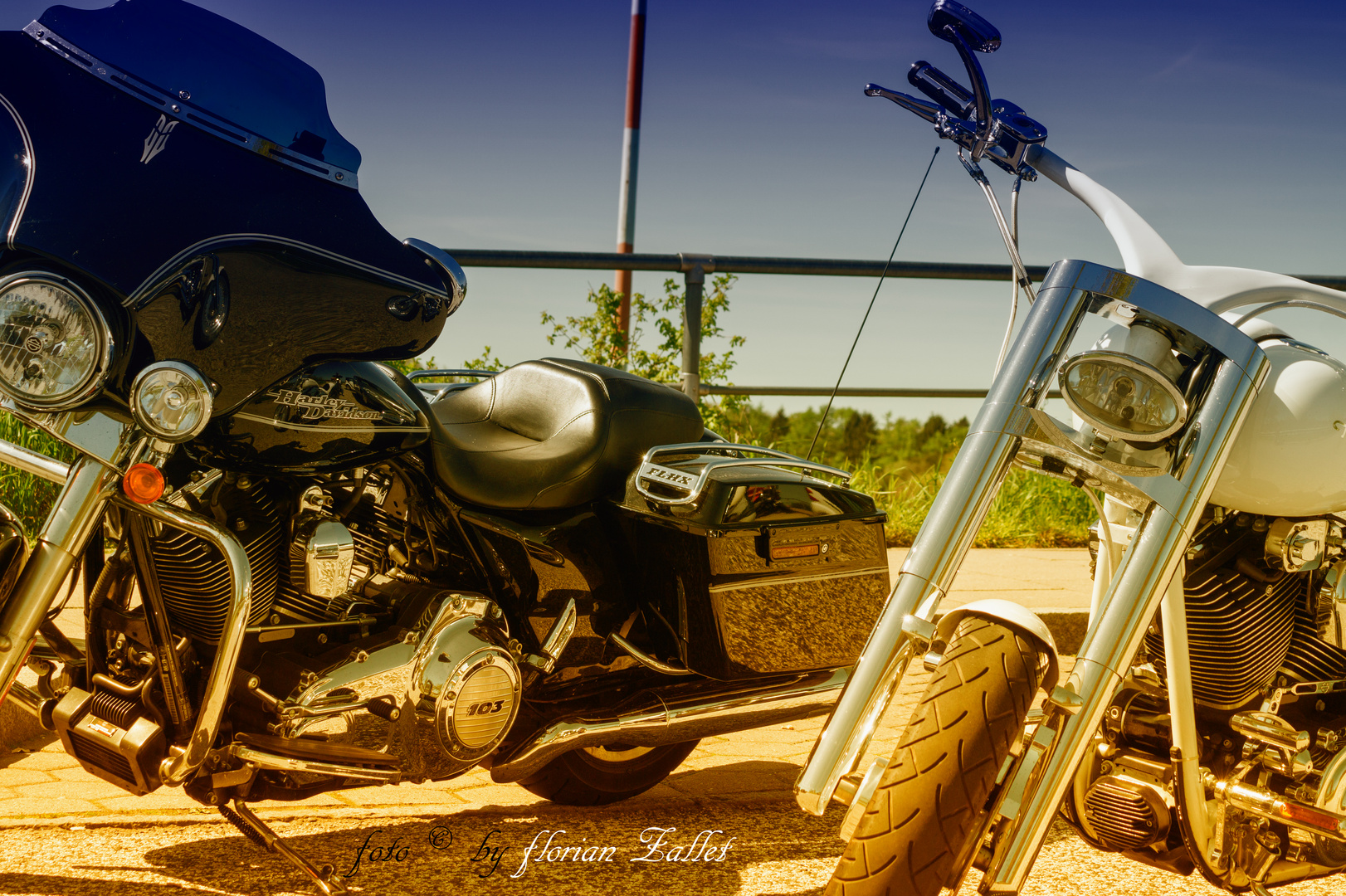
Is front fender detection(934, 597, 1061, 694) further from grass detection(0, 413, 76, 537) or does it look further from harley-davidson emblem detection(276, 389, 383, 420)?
grass detection(0, 413, 76, 537)

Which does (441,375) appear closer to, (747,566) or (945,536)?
(747,566)

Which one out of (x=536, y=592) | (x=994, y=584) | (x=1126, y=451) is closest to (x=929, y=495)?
(x=994, y=584)

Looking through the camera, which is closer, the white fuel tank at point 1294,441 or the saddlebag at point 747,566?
the white fuel tank at point 1294,441

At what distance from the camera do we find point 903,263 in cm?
545

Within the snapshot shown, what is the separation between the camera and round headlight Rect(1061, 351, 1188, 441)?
166 centimetres

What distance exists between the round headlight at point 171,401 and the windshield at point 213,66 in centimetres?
43

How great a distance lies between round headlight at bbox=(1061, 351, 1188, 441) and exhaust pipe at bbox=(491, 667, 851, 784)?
85cm

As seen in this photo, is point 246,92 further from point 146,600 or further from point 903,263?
point 903,263

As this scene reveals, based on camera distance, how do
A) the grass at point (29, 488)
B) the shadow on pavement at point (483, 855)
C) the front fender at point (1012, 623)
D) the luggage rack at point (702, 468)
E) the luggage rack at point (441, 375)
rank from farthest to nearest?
Answer: the grass at point (29, 488), the luggage rack at point (441, 375), the luggage rack at point (702, 468), the shadow on pavement at point (483, 855), the front fender at point (1012, 623)

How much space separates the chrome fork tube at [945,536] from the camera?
1.58m

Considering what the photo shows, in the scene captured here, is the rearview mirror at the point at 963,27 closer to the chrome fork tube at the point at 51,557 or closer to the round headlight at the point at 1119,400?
the round headlight at the point at 1119,400

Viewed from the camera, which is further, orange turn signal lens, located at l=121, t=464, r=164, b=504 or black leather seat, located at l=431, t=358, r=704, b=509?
black leather seat, located at l=431, t=358, r=704, b=509

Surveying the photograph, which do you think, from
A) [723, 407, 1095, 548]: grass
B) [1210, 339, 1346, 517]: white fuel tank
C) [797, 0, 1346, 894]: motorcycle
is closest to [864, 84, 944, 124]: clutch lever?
[797, 0, 1346, 894]: motorcycle

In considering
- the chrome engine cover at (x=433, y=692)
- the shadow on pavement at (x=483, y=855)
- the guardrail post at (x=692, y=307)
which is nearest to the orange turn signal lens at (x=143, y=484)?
the chrome engine cover at (x=433, y=692)
